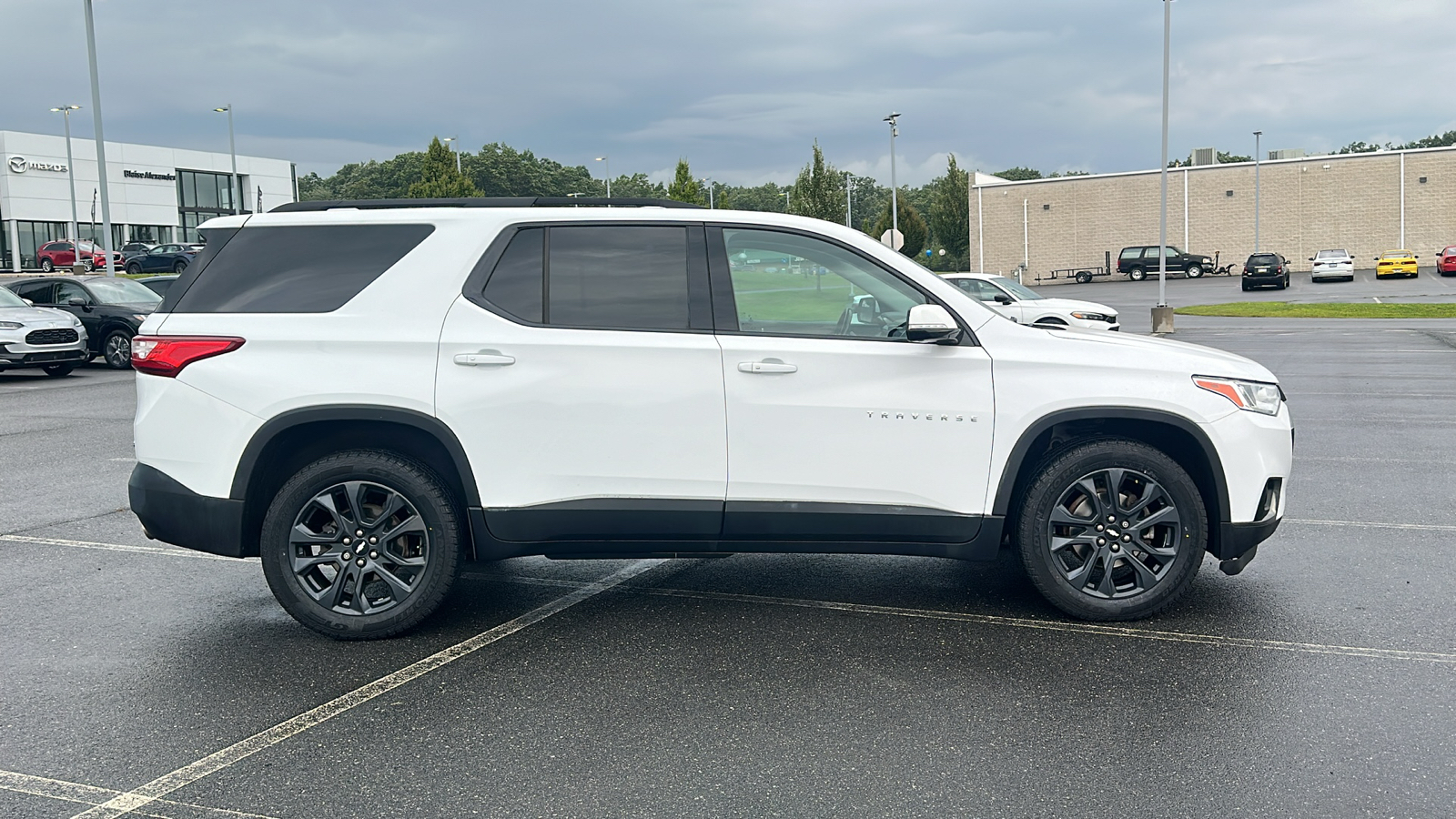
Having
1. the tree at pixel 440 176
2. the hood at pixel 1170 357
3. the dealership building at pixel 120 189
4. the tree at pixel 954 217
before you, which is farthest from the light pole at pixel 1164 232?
the tree at pixel 954 217

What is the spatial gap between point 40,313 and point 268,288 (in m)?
16.5

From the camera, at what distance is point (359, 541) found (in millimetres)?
4910

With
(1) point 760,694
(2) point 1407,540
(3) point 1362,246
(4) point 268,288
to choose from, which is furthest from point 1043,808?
(3) point 1362,246

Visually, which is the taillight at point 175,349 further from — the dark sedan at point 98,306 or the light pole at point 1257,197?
the light pole at point 1257,197

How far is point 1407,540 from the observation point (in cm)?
643

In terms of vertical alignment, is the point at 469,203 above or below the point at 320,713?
above

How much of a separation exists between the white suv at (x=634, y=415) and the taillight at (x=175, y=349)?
14 millimetres

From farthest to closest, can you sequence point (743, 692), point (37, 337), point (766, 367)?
point (37, 337) → point (766, 367) → point (743, 692)

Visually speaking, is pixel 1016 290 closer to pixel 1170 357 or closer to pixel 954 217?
pixel 1170 357

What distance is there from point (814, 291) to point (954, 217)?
86.4m

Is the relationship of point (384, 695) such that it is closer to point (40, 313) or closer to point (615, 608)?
point (615, 608)

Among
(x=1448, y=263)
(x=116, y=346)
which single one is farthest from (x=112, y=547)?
(x=1448, y=263)

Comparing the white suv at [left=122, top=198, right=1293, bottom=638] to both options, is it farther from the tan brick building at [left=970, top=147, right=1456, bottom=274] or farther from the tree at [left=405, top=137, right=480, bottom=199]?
the tan brick building at [left=970, top=147, right=1456, bottom=274]

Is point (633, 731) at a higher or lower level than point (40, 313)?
lower
